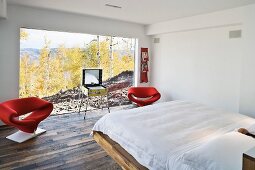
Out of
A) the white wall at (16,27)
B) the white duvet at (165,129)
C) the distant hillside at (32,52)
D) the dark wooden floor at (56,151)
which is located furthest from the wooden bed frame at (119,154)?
the distant hillside at (32,52)

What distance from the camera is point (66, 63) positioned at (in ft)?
16.5

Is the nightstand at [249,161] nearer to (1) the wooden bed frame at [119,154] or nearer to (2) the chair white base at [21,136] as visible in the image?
(1) the wooden bed frame at [119,154]

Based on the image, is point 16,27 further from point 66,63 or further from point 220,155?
point 220,155

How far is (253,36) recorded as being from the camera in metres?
3.52

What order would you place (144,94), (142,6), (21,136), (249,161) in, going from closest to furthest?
(249,161) < (21,136) < (142,6) < (144,94)

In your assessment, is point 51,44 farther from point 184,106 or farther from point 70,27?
point 184,106

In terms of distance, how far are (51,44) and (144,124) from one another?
338cm

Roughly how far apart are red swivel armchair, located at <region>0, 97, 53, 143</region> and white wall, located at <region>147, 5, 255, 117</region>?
3291 millimetres

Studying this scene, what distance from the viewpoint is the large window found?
4.58 m

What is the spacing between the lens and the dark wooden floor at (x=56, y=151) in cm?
271

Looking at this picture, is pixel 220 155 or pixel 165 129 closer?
pixel 220 155

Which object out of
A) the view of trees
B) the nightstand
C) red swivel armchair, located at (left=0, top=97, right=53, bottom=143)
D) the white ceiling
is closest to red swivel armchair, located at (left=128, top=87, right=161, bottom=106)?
the view of trees

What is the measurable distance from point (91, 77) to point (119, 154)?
3027 mm

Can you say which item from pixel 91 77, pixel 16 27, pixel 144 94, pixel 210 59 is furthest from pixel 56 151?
pixel 210 59
